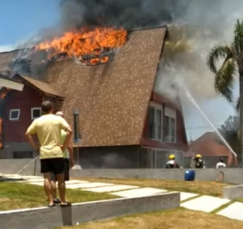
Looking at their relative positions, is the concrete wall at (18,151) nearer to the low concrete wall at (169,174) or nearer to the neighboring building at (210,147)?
the low concrete wall at (169,174)

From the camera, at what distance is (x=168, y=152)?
29516 mm

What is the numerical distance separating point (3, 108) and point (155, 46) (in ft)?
30.8

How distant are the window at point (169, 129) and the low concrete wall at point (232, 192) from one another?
603 inches

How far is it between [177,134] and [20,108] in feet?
32.4

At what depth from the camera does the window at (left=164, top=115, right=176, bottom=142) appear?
29719 millimetres

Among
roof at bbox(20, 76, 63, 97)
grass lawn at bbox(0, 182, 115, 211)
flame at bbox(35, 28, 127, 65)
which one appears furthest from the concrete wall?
grass lawn at bbox(0, 182, 115, 211)

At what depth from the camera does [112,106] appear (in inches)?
1030

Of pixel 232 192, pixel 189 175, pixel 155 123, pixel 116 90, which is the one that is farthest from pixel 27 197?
pixel 155 123

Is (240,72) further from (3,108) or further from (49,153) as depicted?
(49,153)

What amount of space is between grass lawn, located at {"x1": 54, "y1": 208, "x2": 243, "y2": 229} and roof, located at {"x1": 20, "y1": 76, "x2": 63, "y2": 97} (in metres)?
18.6

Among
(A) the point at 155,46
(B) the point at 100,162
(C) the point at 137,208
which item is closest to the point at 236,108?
(A) the point at 155,46

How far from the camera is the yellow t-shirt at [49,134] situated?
23.7 feet

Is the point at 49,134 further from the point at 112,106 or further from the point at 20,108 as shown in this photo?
the point at 20,108

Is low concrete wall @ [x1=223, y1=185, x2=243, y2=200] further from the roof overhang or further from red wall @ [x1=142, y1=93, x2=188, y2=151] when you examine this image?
red wall @ [x1=142, y1=93, x2=188, y2=151]
